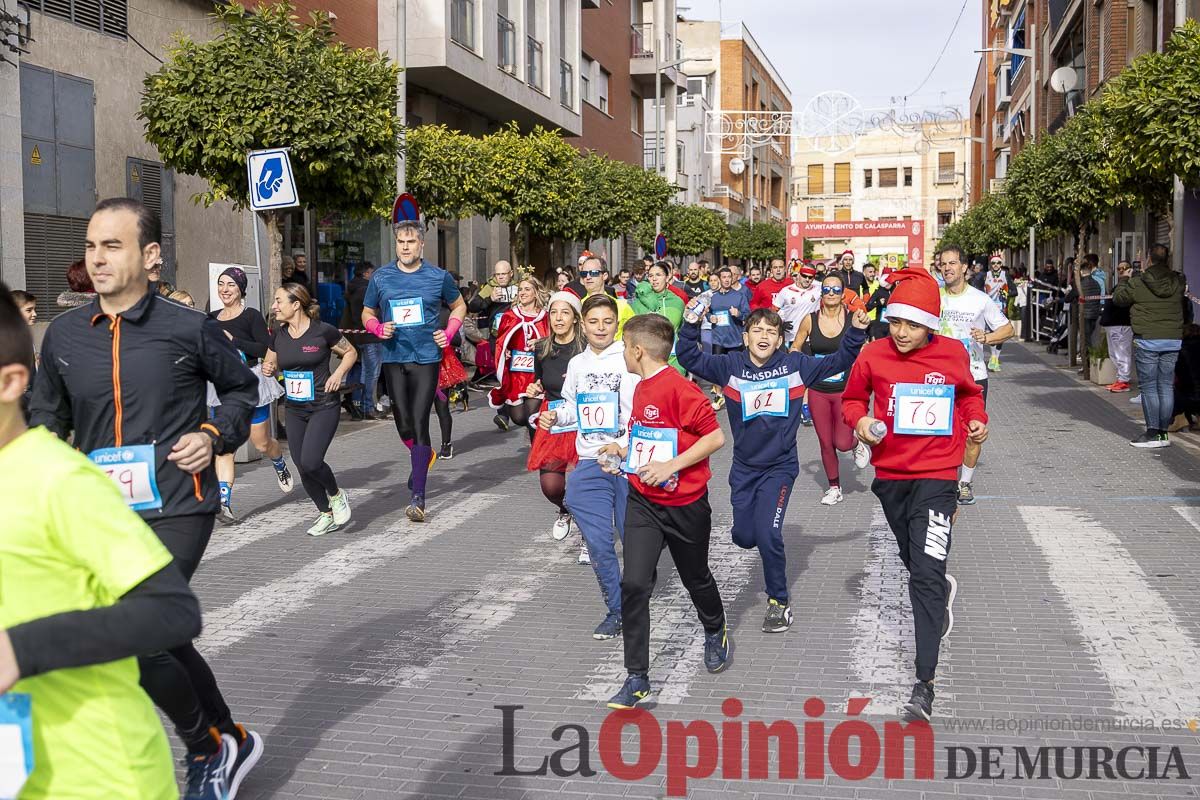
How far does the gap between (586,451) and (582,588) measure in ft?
4.12

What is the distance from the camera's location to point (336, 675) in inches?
232

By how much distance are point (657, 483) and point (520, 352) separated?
501cm

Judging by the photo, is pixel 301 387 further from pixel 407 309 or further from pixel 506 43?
pixel 506 43

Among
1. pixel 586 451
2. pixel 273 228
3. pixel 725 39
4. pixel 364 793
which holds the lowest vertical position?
pixel 364 793

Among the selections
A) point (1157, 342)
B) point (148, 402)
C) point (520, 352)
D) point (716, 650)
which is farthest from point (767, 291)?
point (148, 402)

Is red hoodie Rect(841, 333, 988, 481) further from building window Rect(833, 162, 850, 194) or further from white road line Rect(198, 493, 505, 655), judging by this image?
building window Rect(833, 162, 850, 194)

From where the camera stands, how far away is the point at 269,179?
12.5 m

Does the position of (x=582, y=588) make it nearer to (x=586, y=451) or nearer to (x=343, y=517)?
(x=586, y=451)

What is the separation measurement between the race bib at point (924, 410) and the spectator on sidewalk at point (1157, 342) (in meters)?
8.95

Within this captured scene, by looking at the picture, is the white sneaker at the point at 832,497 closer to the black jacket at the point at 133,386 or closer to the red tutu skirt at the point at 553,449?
the red tutu skirt at the point at 553,449

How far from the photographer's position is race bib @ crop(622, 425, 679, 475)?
5484 millimetres

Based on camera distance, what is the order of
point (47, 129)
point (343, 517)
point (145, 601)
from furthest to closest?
point (47, 129)
point (343, 517)
point (145, 601)

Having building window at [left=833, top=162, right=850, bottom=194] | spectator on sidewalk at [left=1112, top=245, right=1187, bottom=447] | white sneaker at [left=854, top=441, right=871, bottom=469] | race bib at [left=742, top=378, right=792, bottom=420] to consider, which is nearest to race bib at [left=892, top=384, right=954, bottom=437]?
race bib at [left=742, top=378, right=792, bottom=420]

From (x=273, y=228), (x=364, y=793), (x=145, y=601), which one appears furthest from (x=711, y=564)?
(x=273, y=228)
